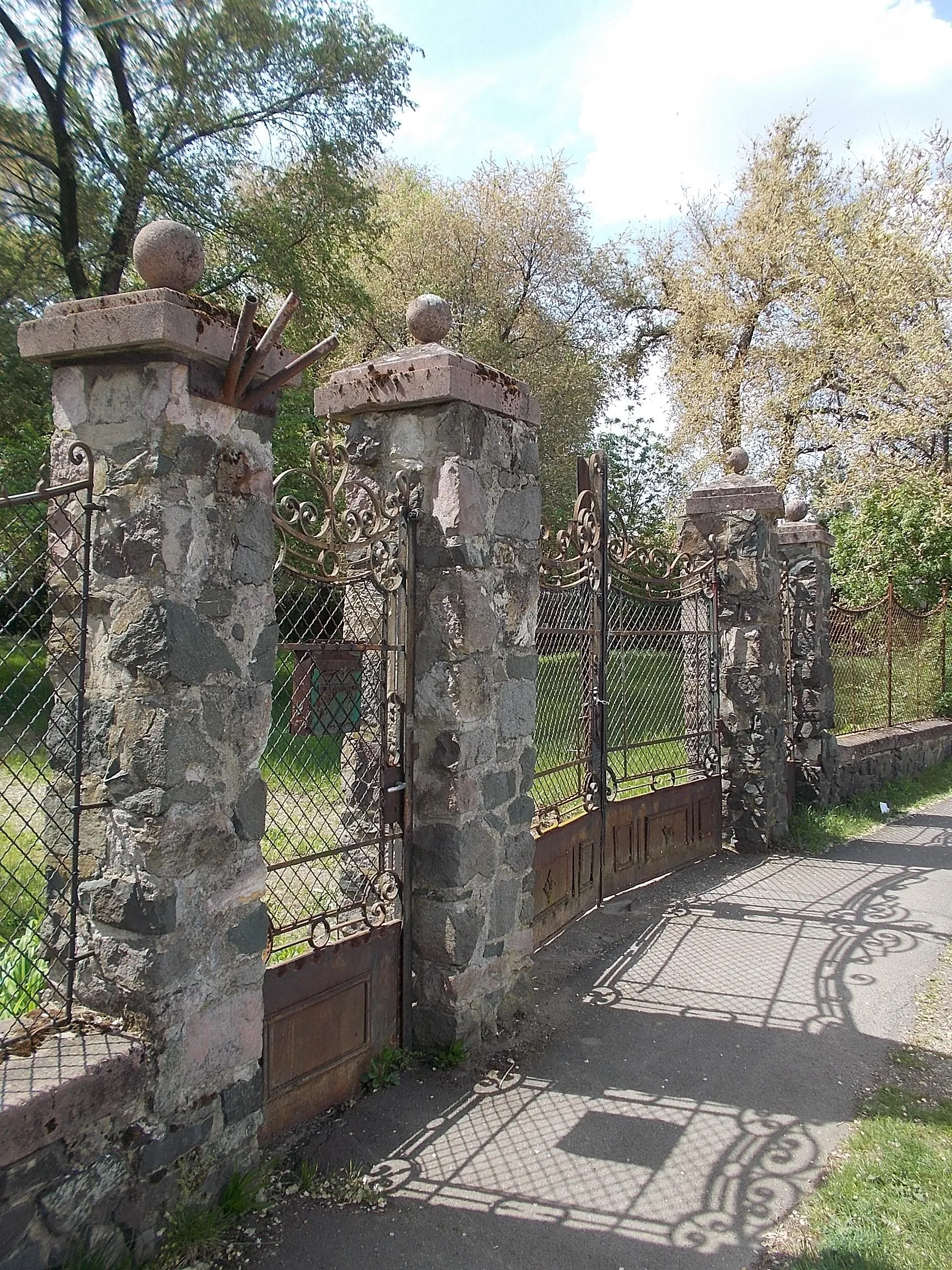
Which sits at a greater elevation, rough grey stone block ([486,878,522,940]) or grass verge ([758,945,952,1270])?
rough grey stone block ([486,878,522,940])

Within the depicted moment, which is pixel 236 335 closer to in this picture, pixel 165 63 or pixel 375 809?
pixel 375 809

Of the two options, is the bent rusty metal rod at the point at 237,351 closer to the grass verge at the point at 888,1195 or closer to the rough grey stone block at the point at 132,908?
the rough grey stone block at the point at 132,908

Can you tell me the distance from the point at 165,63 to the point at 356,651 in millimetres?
11092

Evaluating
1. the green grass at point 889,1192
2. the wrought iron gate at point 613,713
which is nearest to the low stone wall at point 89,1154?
the green grass at point 889,1192

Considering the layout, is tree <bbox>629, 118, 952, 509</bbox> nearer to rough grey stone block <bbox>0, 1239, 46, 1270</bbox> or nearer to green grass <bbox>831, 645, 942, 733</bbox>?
green grass <bbox>831, 645, 942, 733</bbox>

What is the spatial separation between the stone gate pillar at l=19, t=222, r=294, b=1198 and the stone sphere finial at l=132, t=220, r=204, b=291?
11mm

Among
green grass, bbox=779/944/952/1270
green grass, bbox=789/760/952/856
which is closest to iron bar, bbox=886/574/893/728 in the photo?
green grass, bbox=789/760/952/856

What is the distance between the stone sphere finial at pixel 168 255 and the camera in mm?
2574

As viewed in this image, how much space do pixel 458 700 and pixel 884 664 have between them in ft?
29.4

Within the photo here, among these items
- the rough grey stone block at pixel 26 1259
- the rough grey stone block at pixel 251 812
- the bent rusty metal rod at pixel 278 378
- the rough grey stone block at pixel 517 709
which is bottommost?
the rough grey stone block at pixel 26 1259

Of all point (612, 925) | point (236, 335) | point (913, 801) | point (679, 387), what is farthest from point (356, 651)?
point (679, 387)

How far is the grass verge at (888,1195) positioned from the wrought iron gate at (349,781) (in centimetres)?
157

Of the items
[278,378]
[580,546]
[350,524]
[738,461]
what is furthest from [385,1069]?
[738,461]

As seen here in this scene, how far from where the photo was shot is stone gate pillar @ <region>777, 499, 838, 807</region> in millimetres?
8555
